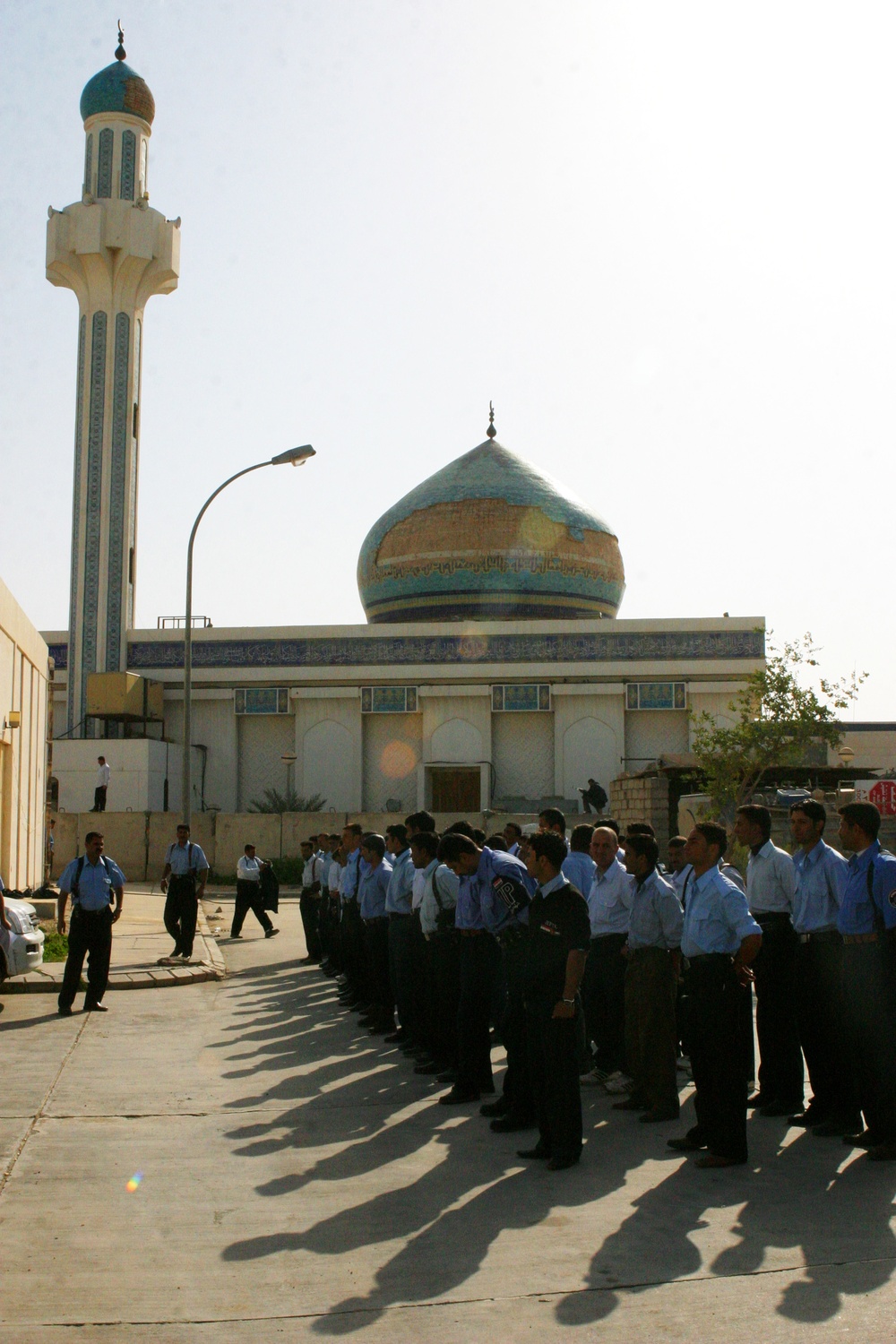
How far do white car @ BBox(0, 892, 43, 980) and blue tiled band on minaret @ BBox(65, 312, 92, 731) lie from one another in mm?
20376

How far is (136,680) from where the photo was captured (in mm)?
30266

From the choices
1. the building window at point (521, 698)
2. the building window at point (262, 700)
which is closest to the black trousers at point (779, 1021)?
the building window at point (521, 698)

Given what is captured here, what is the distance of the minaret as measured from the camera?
29953 mm

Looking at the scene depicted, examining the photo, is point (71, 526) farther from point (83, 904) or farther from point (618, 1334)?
point (618, 1334)

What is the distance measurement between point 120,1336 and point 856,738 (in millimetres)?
37680

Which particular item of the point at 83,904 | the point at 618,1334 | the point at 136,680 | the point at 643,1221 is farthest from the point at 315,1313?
the point at 136,680

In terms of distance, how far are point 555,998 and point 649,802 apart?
18896mm

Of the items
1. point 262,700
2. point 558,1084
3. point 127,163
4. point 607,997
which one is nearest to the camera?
point 558,1084

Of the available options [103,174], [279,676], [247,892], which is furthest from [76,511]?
[247,892]

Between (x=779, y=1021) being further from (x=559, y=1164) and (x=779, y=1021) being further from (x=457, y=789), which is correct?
(x=457, y=789)

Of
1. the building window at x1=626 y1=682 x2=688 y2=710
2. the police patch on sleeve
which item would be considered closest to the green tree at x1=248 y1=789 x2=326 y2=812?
the building window at x1=626 y1=682 x2=688 y2=710

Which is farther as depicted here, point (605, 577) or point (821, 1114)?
point (605, 577)

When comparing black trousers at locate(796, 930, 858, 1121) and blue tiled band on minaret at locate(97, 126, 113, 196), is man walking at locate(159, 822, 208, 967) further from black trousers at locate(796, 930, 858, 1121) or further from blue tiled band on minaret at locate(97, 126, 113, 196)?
blue tiled band on minaret at locate(97, 126, 113, 196)

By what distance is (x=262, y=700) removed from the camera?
3188 cm
